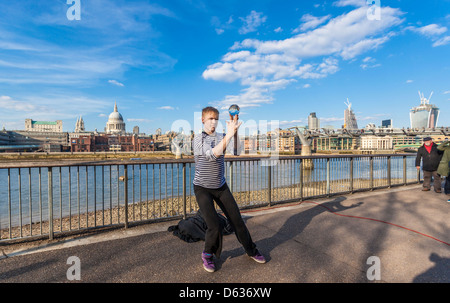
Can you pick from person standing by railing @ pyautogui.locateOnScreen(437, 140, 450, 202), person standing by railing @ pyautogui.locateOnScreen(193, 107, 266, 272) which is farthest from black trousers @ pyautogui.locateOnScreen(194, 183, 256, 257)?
person standing by railing @ pyautogui.locateOnScreen(437, 140, 450, 202)

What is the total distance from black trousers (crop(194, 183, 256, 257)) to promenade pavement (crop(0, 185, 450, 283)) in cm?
31

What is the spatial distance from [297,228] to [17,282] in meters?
4.10

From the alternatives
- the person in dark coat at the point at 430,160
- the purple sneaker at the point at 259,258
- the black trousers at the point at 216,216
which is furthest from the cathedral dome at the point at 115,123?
the purple sneaker at the point at 259,258

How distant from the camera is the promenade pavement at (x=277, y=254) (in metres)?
2.78

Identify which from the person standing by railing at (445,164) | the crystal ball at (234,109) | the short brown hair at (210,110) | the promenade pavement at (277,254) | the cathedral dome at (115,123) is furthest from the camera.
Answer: the cathedral dome at (115,123)

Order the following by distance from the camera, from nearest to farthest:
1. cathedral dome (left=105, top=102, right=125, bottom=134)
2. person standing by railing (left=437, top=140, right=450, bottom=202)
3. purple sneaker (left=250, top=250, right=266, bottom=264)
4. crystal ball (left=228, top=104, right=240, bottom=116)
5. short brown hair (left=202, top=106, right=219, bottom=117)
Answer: crystal ball (left=228, top=104, right=240, bottom=116)
short brown hair (left=202, top=106, right=219, bottom=117)
purple sneaker (left=250, top=250, right=266, bottom=264)
person standing by railing (left=437, top=140, right=450, bottom=202)
cathedral dome (left=105, top=102, right=125, bottom=134)

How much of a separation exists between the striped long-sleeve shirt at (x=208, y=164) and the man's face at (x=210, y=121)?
0.28ft

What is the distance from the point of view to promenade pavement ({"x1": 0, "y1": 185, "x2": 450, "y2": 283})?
2783 millimetres

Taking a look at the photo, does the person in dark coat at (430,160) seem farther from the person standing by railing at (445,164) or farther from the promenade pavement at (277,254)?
the promenade pavement at (277,254)

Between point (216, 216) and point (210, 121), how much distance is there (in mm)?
1168

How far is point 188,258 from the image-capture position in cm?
324

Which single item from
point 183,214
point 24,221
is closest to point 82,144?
point 24,221

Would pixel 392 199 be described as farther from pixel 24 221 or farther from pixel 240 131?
pixel 24 221

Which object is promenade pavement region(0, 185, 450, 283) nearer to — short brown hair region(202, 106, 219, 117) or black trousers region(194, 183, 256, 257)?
black trousers region(194, 183, 256, 257)
